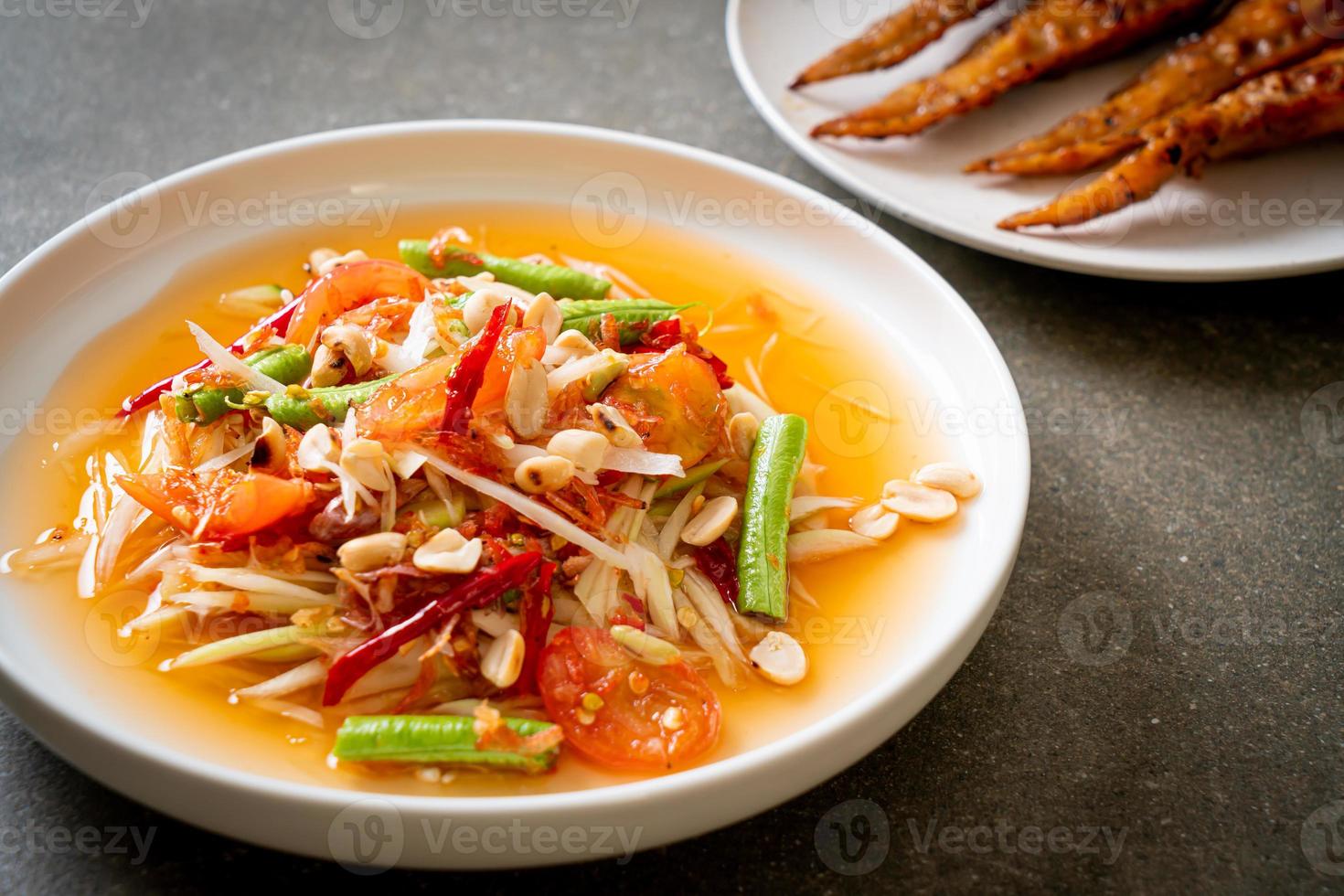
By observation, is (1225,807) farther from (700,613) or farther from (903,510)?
(700,613)

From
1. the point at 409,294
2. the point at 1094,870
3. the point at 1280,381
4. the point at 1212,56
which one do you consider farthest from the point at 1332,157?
the point at 409,294
